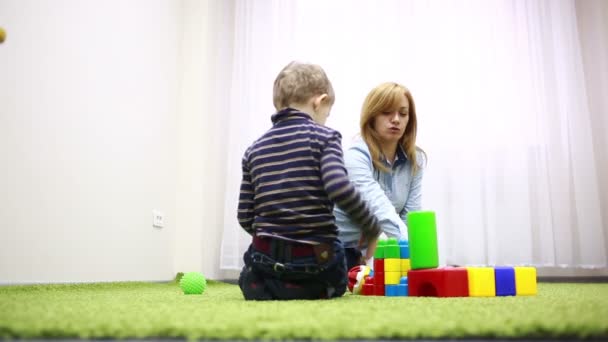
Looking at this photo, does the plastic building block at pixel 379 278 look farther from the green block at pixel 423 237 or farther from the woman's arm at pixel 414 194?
the woman's arm at pixel 414 194

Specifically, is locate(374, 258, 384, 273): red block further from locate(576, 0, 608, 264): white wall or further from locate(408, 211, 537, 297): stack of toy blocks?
locate(576, 0, 608, 264): white wall

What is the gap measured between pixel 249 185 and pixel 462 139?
1802 millimetres

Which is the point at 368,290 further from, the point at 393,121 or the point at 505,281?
the point at 393,121

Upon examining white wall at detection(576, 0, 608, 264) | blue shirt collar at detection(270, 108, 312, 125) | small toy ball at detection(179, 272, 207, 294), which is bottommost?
small toy ball at detection(179, 272, 207, 294)

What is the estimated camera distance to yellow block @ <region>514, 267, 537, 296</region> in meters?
1.34

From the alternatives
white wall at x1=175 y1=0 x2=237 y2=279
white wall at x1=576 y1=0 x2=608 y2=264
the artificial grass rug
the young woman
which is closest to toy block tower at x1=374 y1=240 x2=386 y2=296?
the young woman

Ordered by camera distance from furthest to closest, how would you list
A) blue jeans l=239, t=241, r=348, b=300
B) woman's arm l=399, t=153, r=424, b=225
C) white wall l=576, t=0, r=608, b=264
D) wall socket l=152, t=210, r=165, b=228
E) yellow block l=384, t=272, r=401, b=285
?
1. white wall l=576, t=0, r=608, b=264
2. wall socket l=152, t=210, r=165, b=228
3. woman's arm l=399, t=153, r=424, b=225
4. yellow block l=384, t=272, r=401, b=285
5. blue jeans l=239, t=241, r=348, b=300

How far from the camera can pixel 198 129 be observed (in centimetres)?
304

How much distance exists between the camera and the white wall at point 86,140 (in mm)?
1693

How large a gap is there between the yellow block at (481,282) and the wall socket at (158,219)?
69.4 inches

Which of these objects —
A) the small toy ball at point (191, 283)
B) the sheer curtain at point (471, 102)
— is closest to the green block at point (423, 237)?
the small toy ball at point (191, 283)

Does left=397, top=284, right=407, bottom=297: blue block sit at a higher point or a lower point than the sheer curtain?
lower

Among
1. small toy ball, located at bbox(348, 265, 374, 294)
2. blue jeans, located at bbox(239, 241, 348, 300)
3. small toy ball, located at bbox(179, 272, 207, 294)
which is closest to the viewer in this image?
blue jeans, located at bbox(239, 241, 348, 300)

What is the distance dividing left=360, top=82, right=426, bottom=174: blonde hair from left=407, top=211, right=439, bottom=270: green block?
1.85 feet
